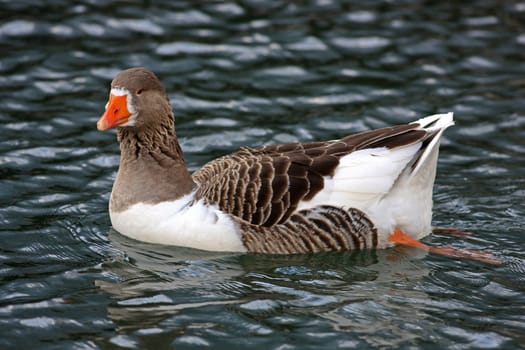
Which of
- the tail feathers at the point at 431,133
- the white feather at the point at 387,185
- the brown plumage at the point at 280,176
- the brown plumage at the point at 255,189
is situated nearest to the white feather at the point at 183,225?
the brown plumage at the point at 255,189

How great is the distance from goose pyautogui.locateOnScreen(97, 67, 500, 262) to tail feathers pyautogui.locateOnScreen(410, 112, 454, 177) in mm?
14

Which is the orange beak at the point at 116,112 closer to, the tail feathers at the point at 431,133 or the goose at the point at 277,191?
the goose at the point at 277,191

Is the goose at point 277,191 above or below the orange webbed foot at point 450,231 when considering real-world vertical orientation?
above

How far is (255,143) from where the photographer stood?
1270 centimetres

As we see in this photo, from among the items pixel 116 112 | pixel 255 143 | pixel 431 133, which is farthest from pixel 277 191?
pixel 255 143

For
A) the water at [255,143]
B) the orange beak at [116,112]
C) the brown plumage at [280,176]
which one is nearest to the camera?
the water at [255,143]

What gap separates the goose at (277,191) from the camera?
31.0 feet

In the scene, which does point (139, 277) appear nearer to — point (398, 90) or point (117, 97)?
point (117, 97)

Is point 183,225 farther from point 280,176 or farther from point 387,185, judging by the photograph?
point 387,185

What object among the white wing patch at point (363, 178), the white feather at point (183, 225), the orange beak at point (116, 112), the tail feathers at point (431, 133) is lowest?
the white feather at point (183, 225)

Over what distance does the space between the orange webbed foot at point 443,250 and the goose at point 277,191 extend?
0.01m

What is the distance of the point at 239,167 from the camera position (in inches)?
380

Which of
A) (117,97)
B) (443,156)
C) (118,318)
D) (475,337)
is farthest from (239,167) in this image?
(443,156)

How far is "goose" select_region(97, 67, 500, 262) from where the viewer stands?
31.0 feet
